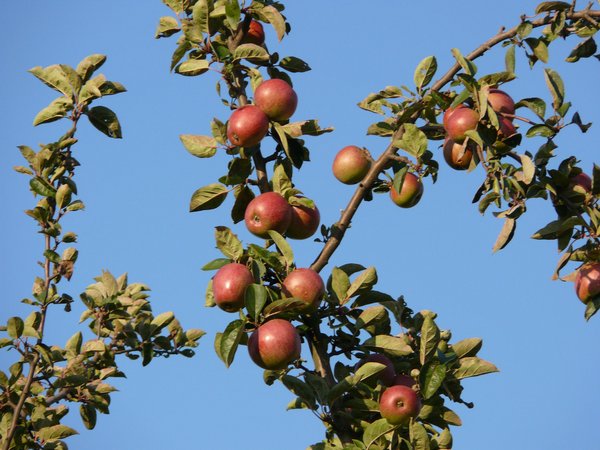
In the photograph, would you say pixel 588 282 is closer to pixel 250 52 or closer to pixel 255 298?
pixel 255 298

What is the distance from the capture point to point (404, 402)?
3361mm

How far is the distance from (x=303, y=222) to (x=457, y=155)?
0.71 metres

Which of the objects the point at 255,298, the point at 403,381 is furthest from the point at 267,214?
the point at 403,381

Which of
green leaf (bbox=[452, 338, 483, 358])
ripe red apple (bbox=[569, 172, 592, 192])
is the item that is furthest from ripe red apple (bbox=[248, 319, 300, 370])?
ripe red apple (bbox=[569, 172, 592, 192])

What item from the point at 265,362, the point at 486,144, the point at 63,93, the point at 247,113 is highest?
the point at 63,93

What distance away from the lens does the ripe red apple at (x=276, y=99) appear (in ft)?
12.3

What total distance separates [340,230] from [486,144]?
0.73 meters

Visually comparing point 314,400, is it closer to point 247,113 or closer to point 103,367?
point 247,113

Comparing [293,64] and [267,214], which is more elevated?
[293,64]

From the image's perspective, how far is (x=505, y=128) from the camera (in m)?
3.35

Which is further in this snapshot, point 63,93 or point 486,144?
point 63,93

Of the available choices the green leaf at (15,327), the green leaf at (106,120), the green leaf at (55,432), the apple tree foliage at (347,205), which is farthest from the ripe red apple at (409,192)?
the green leaf at (55,432)

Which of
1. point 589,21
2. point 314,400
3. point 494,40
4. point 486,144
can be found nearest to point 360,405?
point 314,400

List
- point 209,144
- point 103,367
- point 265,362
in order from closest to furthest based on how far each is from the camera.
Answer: point 265,362 → point 209,144 → point 103,367
